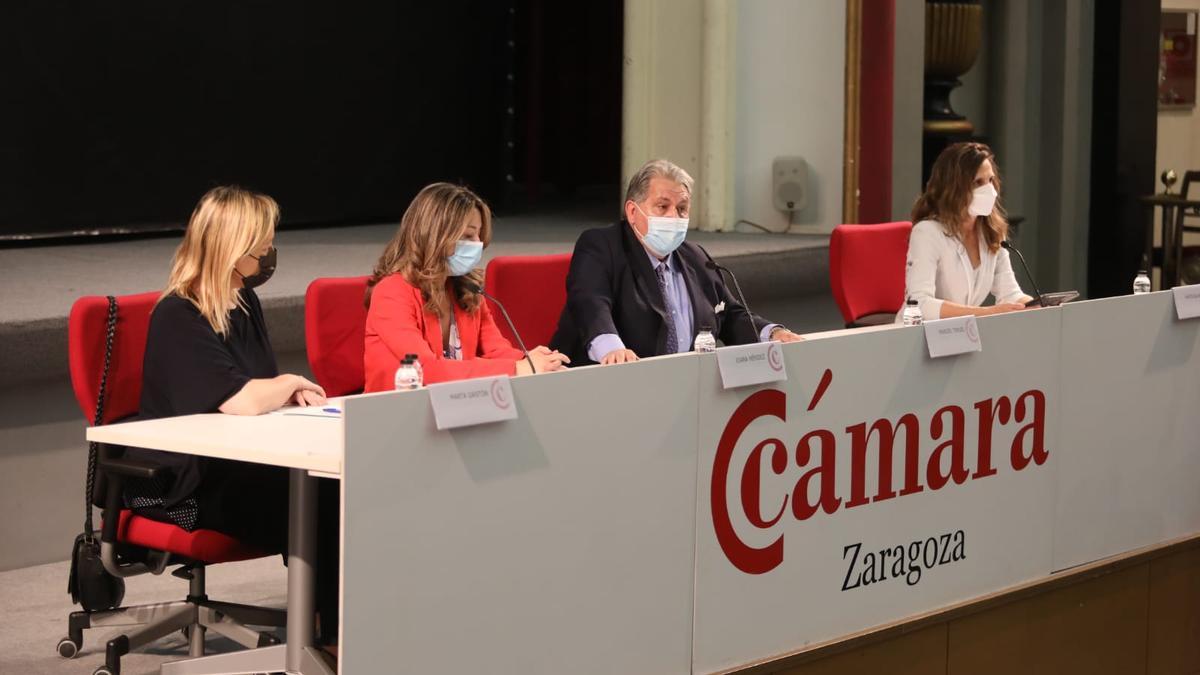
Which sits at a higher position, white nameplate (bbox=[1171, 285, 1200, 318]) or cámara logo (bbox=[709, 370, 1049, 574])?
white nameplate (bbox=[1171, 285, 1200, 318])

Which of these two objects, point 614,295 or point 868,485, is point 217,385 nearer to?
point 614,295

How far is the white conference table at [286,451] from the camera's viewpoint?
2689 mm

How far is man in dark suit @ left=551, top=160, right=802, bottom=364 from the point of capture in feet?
12.0

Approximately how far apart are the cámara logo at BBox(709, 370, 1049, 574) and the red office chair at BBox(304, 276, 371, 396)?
119 centimetres

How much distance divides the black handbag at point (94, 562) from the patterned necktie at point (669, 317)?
1255mm

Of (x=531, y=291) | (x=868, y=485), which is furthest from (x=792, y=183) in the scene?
(x=868, y=485)

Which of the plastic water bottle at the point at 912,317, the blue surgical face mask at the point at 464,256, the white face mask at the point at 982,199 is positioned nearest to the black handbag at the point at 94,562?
the blue surgical face mask at the point at 464,256

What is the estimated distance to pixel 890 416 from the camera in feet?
9.43

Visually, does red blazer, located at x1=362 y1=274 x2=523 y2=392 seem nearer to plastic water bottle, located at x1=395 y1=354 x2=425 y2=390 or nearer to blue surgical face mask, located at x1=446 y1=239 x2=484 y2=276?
blue surgical face mask, located at x1=446 y1=239 x2=484 y2=276

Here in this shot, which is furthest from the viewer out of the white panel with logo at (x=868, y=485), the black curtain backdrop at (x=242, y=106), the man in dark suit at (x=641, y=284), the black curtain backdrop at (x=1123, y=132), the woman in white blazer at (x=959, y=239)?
the black curtain backdrop at (x=1123, y=132)

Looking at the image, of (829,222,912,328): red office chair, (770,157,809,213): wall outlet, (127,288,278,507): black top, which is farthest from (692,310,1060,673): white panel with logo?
(770,157,809,213): wall outlet

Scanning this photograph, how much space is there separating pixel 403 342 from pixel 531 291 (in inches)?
29.1

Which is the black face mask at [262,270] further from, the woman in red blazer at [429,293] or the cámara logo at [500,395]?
the cámara logo at [500,395]

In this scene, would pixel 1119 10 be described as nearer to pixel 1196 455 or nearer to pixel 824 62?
pixel 824 62
